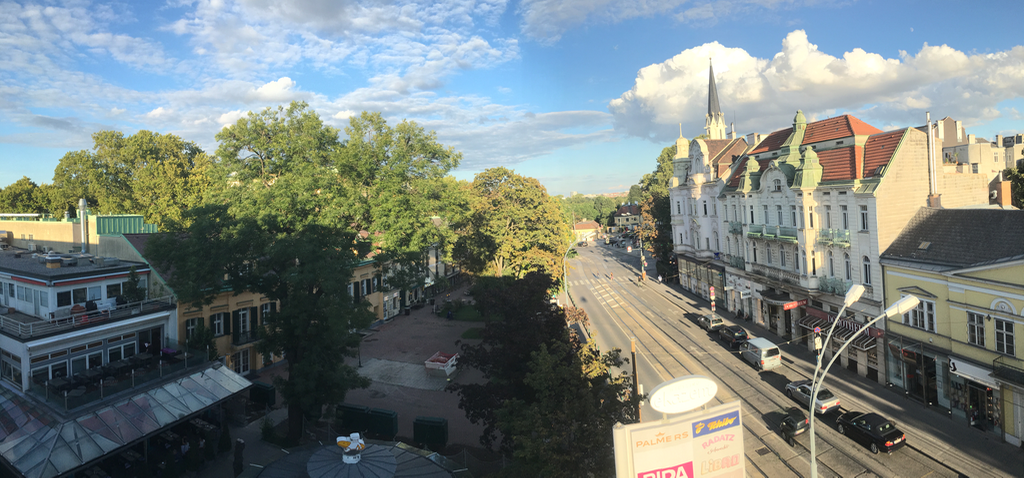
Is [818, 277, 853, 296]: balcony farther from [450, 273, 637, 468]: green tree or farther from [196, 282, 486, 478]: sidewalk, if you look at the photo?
[196, 282, 486, 478]: sidewalk

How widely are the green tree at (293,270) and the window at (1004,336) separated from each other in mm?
28078

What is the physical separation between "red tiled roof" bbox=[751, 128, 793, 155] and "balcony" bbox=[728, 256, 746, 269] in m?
9.38

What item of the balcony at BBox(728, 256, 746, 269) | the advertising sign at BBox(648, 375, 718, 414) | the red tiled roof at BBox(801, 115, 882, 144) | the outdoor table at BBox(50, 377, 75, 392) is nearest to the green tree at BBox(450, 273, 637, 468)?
the advertising sign at BBox(648, 375, 718, 414)

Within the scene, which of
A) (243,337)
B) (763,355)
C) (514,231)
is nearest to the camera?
(763,355)

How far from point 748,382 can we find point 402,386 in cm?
2083

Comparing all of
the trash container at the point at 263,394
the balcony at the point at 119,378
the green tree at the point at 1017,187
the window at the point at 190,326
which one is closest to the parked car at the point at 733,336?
the green tree at the point at 1017,187

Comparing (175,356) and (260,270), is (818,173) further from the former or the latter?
(175,356)

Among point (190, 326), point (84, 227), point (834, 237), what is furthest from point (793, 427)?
point (84, 227)

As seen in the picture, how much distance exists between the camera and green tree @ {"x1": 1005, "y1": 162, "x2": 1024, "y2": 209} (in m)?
33.7

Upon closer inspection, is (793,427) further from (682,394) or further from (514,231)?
(514,231)

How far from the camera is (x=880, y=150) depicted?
102ft

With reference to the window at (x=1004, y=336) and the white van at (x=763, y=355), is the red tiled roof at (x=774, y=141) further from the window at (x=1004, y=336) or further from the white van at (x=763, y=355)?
the window at (x=1004, y=336)

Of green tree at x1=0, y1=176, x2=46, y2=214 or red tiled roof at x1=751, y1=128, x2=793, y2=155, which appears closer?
red tiled roof at x1=751, y1=128, x2=793, y2=155

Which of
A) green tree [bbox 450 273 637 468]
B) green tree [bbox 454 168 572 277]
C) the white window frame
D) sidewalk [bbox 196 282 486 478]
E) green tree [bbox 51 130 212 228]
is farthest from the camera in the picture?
green tree [bbox 51 130 212 228]
